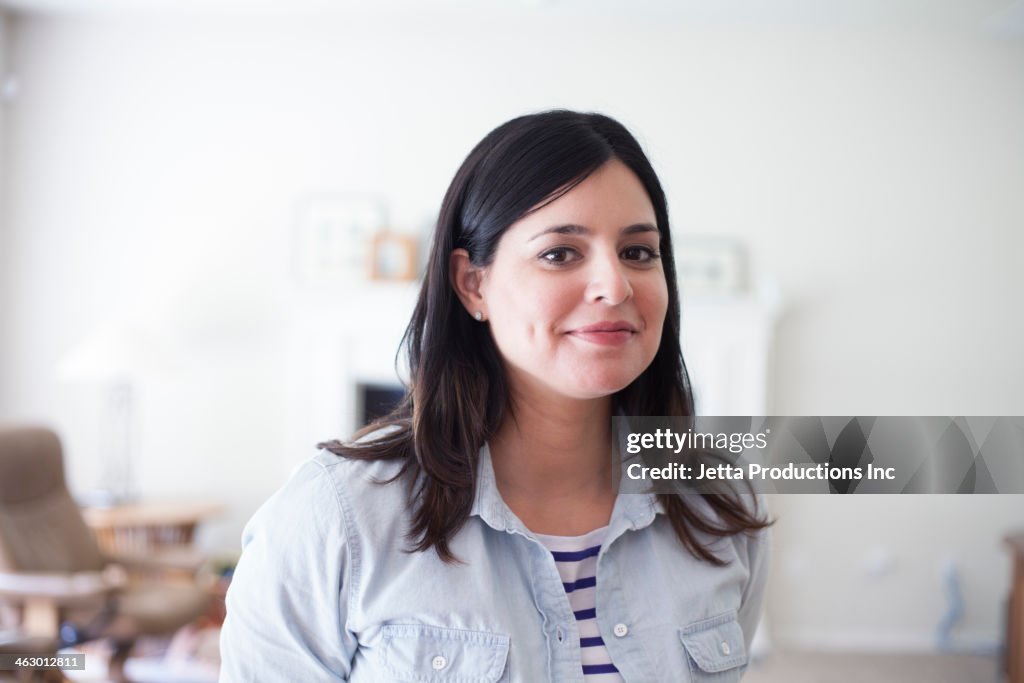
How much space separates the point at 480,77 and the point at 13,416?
2623mm

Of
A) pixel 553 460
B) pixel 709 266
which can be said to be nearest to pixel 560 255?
pixel 553 460

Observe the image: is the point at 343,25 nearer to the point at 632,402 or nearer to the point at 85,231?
the point at 85,231

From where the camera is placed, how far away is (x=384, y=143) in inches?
146

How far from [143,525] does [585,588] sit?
8.82 feet

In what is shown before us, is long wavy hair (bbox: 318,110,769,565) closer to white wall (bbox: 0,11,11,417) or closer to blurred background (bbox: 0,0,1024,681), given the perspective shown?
blurred background (bbox: 0,0,1024,681)

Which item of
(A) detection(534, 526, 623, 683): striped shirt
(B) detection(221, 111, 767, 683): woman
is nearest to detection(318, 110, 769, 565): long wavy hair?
(B) detection(221, 111, 767, 683): woman

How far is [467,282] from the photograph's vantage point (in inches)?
42.7

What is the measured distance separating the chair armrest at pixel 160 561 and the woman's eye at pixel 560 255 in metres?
2.23

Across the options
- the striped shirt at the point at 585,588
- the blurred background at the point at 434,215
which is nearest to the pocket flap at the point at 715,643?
the striped shirt at the point at 585,588

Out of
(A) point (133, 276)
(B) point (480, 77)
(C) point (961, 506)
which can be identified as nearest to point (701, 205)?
(B) point (480, 77)

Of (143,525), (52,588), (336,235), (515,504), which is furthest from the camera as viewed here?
(336,235)

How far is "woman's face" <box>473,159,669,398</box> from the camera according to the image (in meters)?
0.94

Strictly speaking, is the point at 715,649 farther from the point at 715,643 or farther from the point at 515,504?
the point at 515,504

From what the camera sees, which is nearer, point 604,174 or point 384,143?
point 604,174
